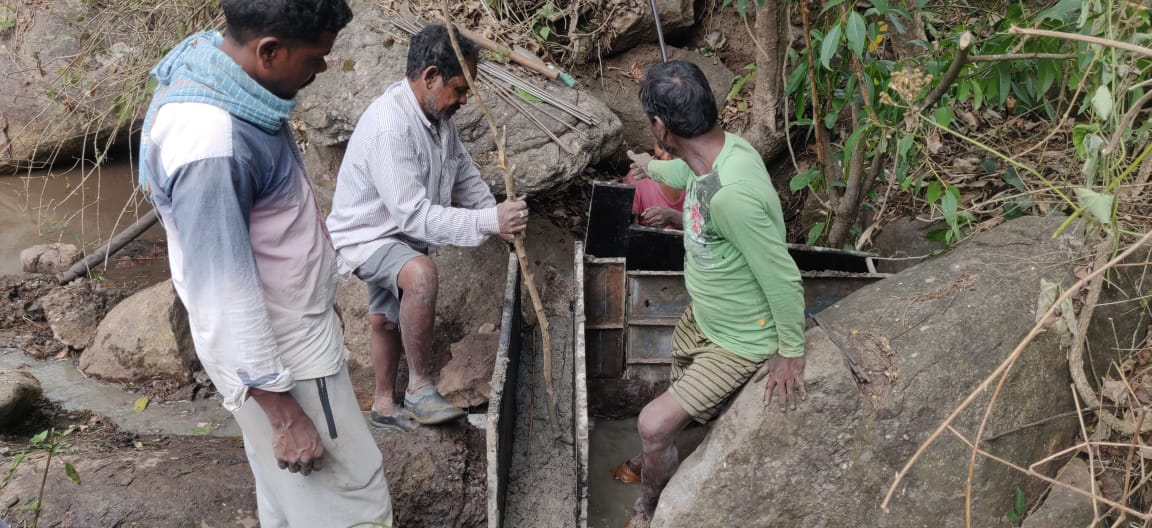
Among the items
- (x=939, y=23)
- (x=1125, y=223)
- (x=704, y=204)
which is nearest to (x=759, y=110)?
(x=939, y=23)

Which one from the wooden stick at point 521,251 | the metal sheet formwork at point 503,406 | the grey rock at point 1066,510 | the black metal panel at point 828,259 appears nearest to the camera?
the grey rock at point 1066,510

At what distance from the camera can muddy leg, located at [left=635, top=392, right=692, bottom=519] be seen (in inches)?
114

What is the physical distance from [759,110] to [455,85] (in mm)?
2489

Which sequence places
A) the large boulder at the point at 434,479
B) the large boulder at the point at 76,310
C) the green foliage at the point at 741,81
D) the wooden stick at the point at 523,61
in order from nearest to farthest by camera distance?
the large boulder at the point at 434,479 → the large boulder at the point at 76,310 → the wooden stick at the point at 523,61 → the green foliage at the point at 741,81

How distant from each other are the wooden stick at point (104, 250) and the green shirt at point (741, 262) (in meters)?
4.17

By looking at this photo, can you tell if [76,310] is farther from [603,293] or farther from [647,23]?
[647,23]

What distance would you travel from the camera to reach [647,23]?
5645 mm

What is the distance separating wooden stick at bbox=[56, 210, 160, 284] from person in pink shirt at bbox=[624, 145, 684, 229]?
331 centimetres

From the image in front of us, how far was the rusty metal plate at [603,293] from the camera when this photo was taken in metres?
3.88

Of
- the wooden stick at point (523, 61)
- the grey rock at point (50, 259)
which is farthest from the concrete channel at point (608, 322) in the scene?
the grey rock at point (50, 259)

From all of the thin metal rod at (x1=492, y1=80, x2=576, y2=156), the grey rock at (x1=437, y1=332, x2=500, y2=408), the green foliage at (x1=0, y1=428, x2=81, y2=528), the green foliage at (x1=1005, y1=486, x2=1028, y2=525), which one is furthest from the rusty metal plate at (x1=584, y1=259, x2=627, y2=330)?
the green foliage at (x1=0, y1=428, x2=81, y2=528)

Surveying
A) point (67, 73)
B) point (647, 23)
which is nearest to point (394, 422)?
point (647, 23)

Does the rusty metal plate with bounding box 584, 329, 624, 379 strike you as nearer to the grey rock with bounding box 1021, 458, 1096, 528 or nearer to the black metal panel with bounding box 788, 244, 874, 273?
the black metal panel with bounding box 788, 244, 874, 273

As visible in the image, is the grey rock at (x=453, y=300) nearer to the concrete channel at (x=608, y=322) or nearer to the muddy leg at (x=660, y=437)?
the concrete channel at (x=608, y=322)
